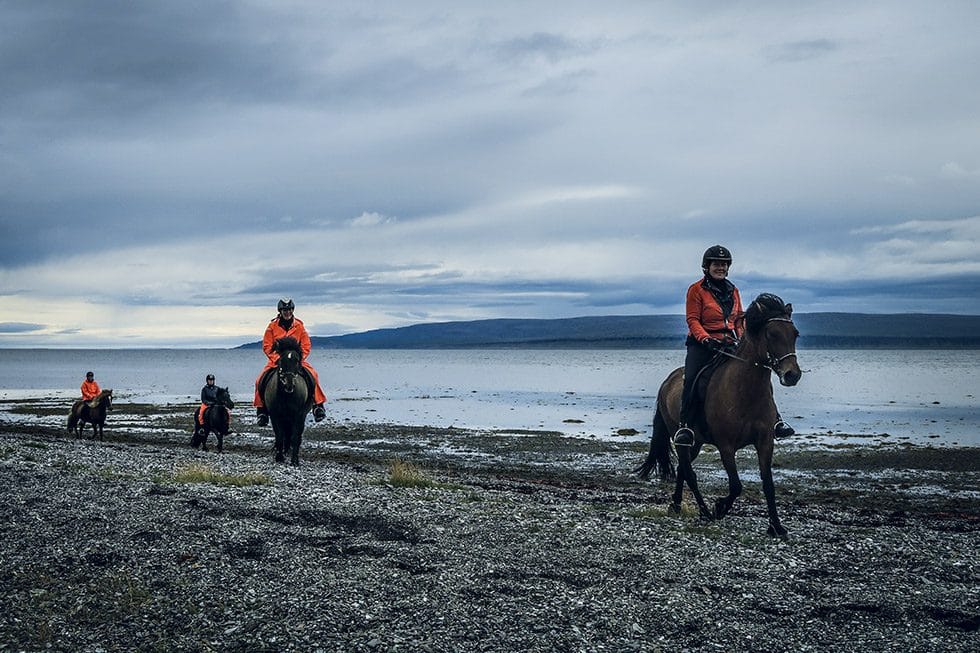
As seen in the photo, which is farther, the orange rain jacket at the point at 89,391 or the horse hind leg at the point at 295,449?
the orange rain jacket at the point at 89,391

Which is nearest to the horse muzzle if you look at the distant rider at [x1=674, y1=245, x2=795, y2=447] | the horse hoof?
the distant rider at [x1=674, y1=245, x2=795, y2=447]

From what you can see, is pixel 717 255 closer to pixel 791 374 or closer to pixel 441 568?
pixel 791 374

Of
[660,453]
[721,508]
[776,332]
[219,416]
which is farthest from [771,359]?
[219,416]

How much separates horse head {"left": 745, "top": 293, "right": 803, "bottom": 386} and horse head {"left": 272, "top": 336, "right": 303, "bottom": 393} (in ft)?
38.2

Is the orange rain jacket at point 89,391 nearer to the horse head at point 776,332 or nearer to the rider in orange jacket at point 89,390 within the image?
the rider in orange jacket at point 89,390

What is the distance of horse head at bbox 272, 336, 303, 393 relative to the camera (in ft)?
65.3

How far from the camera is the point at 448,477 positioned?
2167 cm

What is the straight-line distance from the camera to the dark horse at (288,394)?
19969mm

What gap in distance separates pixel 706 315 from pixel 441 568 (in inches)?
237

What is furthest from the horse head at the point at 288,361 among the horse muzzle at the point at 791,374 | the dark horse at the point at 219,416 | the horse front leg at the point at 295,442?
the horse muzzle at the point at 791,374

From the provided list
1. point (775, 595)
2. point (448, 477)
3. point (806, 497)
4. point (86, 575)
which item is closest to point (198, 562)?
point (86, 575)

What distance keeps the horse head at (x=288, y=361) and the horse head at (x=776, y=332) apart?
11635mm

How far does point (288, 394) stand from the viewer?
20516 millimetres

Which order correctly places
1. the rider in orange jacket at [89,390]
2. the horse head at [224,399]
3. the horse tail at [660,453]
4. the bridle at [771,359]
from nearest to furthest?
the bridle at [771,359]
the horse tail at [660,453]
the horse head at [224,399]
the rider in orange jacket at [89,390]
